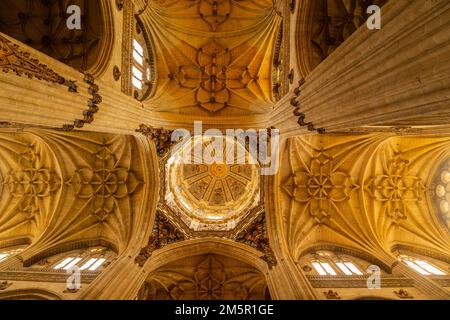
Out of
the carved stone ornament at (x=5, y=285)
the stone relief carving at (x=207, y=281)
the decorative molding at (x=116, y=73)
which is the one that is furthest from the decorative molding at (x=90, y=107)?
the stone relief carving at (x=207, y=281)

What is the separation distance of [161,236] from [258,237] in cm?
541

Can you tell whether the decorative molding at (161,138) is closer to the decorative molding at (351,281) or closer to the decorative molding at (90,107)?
the decorative molding at (90,107)

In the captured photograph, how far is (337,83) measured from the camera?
6504mm

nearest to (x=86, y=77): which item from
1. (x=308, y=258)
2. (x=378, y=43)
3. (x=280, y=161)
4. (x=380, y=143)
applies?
(x=378, y=43)

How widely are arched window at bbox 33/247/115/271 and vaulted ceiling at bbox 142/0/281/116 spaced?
8671 millimetres

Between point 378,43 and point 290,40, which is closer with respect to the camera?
point 378,43

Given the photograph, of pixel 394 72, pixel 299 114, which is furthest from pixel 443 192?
pixel 394 72

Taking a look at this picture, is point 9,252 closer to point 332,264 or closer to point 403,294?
point 332,264

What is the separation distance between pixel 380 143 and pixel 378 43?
11664mm

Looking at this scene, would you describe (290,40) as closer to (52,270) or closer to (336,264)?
(336,264)

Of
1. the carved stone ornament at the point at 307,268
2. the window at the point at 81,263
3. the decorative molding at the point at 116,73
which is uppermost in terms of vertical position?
the decorative molding at the point at 116,73

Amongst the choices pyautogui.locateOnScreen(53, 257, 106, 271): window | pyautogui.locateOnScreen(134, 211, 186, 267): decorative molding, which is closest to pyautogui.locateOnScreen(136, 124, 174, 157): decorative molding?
pyautogui.locateOnScreen(134, 211, 186, 267): decorative molding

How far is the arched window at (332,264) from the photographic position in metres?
11.9

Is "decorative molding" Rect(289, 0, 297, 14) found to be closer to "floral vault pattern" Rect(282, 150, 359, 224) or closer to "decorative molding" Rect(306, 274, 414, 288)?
"floral vault pattern" Rect(282, 150, 359, 224)
